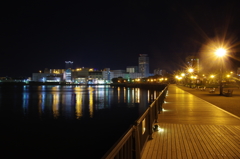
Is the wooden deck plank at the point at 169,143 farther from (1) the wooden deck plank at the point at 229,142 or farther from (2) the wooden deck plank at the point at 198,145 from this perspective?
(1) the wooden deck plank at the point at 229,142

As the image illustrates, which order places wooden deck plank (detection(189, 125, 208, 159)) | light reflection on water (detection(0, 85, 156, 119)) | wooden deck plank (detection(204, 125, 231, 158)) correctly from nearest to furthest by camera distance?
1. wooden deck plank (detection(189, 125, 208, 159))
2. wooden deck plank (detection(204, 125, 231, 158))
3. light reflection on water (detection(0, 85, 156, 119))

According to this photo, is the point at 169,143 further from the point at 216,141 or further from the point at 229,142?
the point at 229,142

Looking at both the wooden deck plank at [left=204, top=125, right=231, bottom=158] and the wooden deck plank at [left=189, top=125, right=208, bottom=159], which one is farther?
the wooden deck plank at [left=204, top=125, right=231, bottom=158]

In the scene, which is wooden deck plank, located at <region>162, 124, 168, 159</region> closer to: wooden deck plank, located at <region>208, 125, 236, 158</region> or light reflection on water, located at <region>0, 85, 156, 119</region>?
wooden deck plank, located at <region>208, 125, 236, 158</region>

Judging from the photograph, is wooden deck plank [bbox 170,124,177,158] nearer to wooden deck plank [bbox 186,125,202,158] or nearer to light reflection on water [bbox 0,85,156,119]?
wooden deck plank [bbox 186,125,202,158]

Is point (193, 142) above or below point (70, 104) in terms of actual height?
above

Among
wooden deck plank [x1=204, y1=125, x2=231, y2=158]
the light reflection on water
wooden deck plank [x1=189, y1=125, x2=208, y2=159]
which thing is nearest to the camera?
wooden deck plank [x1=189, y1=125, x2=208, y2=159]

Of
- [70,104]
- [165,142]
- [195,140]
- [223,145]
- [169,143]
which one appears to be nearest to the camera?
[223,145]

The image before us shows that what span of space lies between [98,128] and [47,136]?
4.43 metres

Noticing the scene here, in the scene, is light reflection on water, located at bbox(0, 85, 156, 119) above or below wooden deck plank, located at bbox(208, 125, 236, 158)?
below

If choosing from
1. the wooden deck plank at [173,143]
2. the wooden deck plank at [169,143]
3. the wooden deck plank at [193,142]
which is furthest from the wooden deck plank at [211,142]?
the wooden deck plank at [169,143]

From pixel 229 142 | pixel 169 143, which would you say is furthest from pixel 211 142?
pixel 169 143

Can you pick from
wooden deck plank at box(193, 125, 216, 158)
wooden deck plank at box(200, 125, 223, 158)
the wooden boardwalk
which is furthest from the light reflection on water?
wooden deck plank at box(193, 125, 216, 158)

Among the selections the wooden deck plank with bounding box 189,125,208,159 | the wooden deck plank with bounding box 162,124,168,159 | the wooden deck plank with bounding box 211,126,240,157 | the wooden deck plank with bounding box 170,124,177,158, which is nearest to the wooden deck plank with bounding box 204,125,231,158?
the wooden deck plank with bounding box 211,126,240,157
